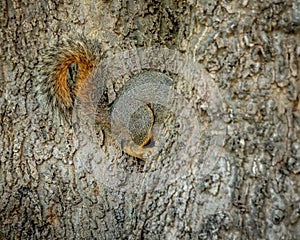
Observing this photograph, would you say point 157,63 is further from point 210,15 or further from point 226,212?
point 226,212

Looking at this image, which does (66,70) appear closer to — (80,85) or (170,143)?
(80,85)

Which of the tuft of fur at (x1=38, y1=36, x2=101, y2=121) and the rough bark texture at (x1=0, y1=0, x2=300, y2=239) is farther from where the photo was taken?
the tuft of fur at (x1=38, y1=36, x2=101, y2=121)

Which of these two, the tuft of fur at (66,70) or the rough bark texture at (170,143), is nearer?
the rough bark texture at (170,143)

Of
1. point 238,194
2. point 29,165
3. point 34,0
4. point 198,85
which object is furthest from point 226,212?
point 34,0

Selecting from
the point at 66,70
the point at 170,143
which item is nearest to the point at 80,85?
the point at 66,70
